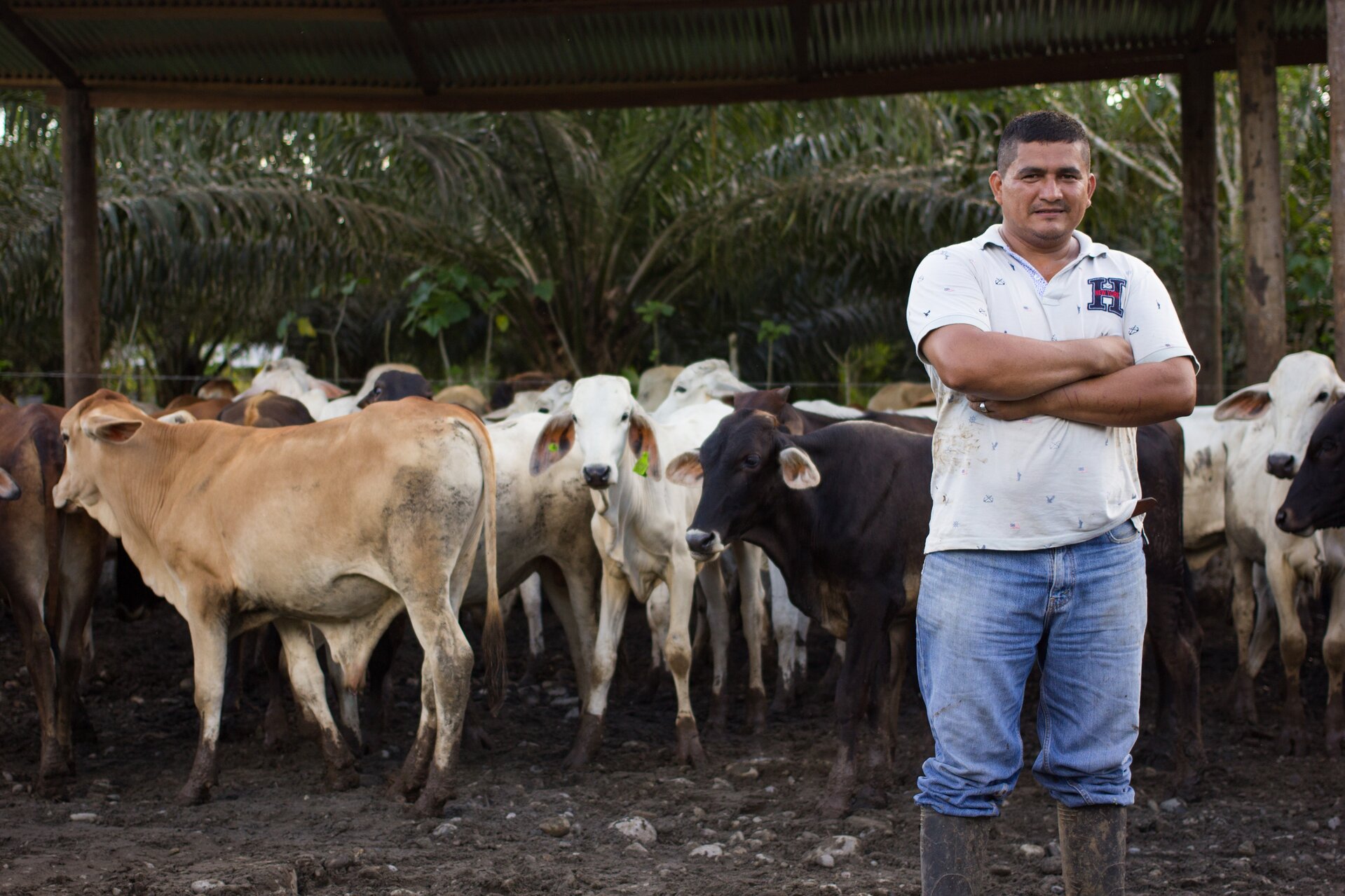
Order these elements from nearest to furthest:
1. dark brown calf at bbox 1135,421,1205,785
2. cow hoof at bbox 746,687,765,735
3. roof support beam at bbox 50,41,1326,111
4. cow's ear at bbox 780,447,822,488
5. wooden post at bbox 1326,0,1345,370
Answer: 1. cow's ear at bbox 780,447,822,488
2. dark brown calf at bbox 1135,421,1205,785
3. wooden post at bbox 1326,0,1345,370
4. cow hoof at bbox 746,687,765,735
5. roof support beam at bbox 50,41,1326,111

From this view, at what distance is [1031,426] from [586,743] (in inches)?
162

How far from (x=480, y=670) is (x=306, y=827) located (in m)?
3.51

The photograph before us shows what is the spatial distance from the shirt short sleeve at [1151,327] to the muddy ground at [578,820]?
2232 millimetres

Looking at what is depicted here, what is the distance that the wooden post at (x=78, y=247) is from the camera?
911cm

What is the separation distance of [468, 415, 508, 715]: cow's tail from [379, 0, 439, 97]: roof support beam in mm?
3189

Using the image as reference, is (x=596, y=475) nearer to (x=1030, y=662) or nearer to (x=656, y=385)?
(x=1030, y=662)

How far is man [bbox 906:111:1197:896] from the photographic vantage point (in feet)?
10.6

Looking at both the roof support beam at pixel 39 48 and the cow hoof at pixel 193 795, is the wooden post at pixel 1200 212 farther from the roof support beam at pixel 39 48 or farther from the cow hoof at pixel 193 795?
the roof support beam at pixel 39 48

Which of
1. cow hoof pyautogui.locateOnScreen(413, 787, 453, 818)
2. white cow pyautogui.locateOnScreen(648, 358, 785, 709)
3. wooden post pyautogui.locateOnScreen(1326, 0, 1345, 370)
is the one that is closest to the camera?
cow hoof pyautogui.locateOnScreen(413, 787, 453, 818)

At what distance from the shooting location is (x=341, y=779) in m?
6.21

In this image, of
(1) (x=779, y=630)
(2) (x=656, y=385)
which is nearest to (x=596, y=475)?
(1) (x=779, y=630)

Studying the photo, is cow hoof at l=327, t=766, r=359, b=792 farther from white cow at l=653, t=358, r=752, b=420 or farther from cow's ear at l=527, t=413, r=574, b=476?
white cow at l=653, t=358, r=752, b=420

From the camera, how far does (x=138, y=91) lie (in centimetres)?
918

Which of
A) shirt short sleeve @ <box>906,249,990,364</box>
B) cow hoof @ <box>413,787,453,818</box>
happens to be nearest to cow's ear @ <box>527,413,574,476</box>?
cow hoof @ <box>413,787,453,818</box>
